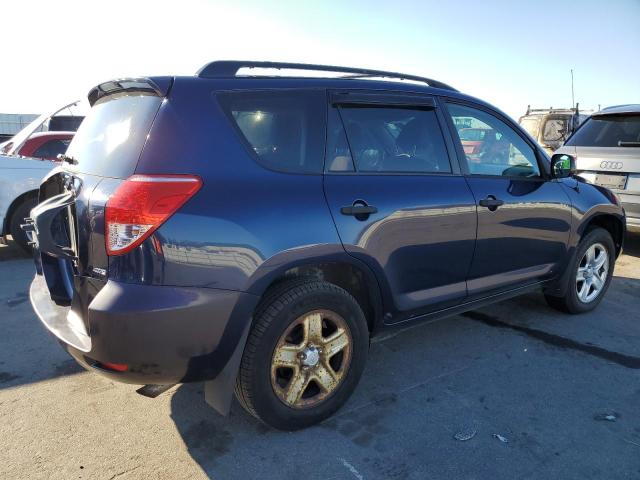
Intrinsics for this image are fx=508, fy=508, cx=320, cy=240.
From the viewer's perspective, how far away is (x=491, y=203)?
3377mm

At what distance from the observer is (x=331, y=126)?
9.04 feet

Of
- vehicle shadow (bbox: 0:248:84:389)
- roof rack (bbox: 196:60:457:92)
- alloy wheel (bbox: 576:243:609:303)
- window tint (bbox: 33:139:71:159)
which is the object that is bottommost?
vehicle shadow (bbox: 0:248:84:389)

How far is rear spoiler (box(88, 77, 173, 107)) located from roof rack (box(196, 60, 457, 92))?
20 centimetres

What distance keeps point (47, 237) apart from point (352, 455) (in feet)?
6.04

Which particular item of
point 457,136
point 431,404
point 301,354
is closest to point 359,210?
point 301,354

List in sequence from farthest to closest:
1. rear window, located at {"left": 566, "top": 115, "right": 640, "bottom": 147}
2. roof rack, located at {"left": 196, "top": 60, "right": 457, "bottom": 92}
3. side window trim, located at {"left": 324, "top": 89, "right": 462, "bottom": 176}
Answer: rear window, located at {"left": 566, "top": 115, "right": 640, "bottom": 147} → side window trim, located at {"left": 324, "top": 89, "right": 462, "bottom": 176} → roof rack, located at {"left": 196, "top": 60, "right": 457, "bottom": 92}

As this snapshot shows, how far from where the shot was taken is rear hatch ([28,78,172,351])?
7.31 feet

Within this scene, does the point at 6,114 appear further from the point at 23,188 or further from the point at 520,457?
the point at 520,457

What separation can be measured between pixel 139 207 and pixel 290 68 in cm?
123

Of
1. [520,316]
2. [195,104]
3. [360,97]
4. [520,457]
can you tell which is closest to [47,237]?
[195,104]

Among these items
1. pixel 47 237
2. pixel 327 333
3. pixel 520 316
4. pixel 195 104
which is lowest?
pixel 520 316

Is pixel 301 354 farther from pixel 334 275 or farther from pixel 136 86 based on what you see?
pixel 136 86

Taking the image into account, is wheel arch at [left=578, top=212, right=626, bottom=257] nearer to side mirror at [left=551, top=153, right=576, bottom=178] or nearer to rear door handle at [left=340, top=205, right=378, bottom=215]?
side mirror at [left=551, top=153, right=576, bottom=178]

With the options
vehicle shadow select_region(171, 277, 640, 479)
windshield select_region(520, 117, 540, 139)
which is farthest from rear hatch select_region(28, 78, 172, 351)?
windshield select_region(520, 117, 540, 139)
